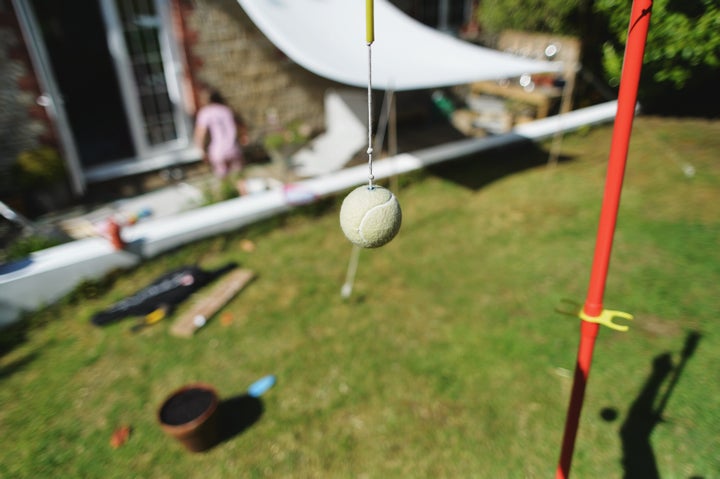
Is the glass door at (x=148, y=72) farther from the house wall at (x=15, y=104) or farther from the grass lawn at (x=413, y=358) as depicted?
the grass lawn at (x=413, y=358)

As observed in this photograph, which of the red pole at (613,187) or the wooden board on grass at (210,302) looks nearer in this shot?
the red pole at (613,187)

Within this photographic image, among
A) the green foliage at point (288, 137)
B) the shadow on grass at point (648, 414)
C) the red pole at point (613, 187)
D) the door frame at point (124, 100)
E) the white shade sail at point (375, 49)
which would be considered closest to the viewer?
the red pole at point (613, 187)

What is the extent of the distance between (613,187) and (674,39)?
1389mm

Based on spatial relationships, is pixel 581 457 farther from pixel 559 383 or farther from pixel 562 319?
pixel 562 319

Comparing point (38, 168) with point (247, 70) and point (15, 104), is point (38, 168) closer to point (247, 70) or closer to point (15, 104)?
point (15, 104)

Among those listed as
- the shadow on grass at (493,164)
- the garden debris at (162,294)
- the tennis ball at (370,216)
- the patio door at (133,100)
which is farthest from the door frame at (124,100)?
the tennis ball at (370,216)

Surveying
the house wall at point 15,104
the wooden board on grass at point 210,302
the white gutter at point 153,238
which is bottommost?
the wooden board on grass at point 210,302

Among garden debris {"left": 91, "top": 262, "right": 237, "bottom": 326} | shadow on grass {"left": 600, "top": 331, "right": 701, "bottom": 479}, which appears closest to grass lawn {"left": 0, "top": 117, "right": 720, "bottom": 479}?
shadow on grass {"left": 600, "top": 331, "right": 701, "bottom": 479}

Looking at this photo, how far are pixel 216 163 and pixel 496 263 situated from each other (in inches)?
168

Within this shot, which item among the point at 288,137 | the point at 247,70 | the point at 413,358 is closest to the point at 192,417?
the point at 413,358

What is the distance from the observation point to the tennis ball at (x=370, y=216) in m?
1.87

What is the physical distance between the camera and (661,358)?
13.3ft

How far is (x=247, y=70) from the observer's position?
7.67 m

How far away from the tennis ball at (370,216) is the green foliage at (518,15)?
7283mm
